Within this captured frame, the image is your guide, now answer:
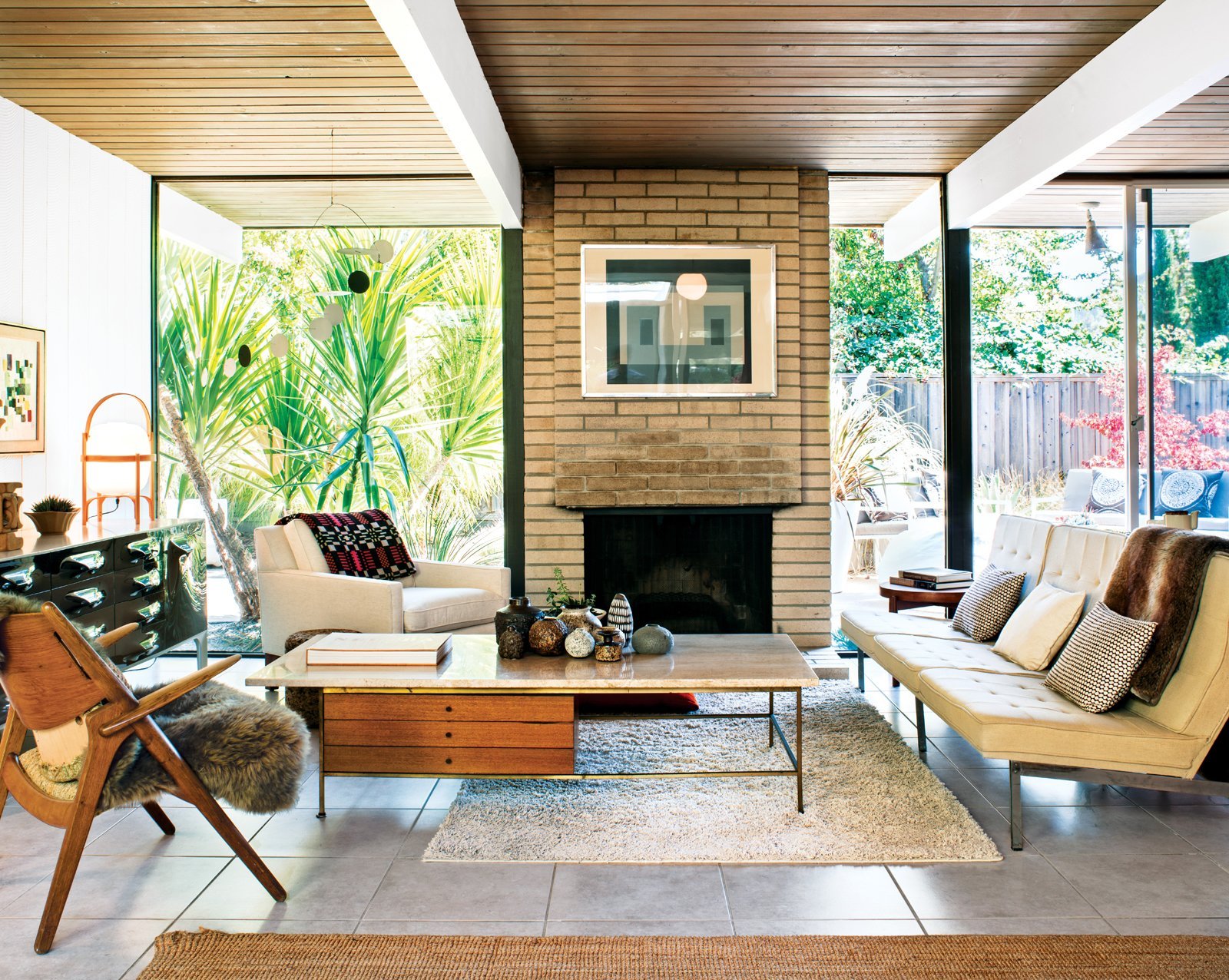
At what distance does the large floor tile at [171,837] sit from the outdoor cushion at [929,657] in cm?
217

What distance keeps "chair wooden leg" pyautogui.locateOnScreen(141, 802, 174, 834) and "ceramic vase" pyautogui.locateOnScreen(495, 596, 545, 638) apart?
1.12 metres

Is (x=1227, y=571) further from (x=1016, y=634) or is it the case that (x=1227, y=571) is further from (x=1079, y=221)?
(x=1079, y=221)

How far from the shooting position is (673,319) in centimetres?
522

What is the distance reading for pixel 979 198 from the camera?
499cm

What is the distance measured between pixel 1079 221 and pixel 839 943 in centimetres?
459

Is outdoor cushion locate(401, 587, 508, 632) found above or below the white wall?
below

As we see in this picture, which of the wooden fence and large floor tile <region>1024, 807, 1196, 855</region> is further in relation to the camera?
the wooden fence

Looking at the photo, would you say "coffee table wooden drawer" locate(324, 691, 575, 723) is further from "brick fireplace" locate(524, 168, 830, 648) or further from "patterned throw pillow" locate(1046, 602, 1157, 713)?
"brick fireplace" locate(524, 168, 830, 648)

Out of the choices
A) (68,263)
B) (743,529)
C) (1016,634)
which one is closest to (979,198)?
(743,529)

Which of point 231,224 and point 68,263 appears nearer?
point 68,263

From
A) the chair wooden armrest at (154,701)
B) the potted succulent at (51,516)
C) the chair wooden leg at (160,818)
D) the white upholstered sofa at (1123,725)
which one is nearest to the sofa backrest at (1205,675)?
the white upholstered sofa at (1123,725)

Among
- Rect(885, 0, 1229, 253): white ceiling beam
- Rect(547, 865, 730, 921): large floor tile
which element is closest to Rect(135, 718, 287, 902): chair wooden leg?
Rect(547, 865, 730, 921): large floor tile

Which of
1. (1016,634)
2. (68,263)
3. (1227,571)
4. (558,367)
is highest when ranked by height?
(68,263)

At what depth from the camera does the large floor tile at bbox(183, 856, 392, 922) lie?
2.35 metres
